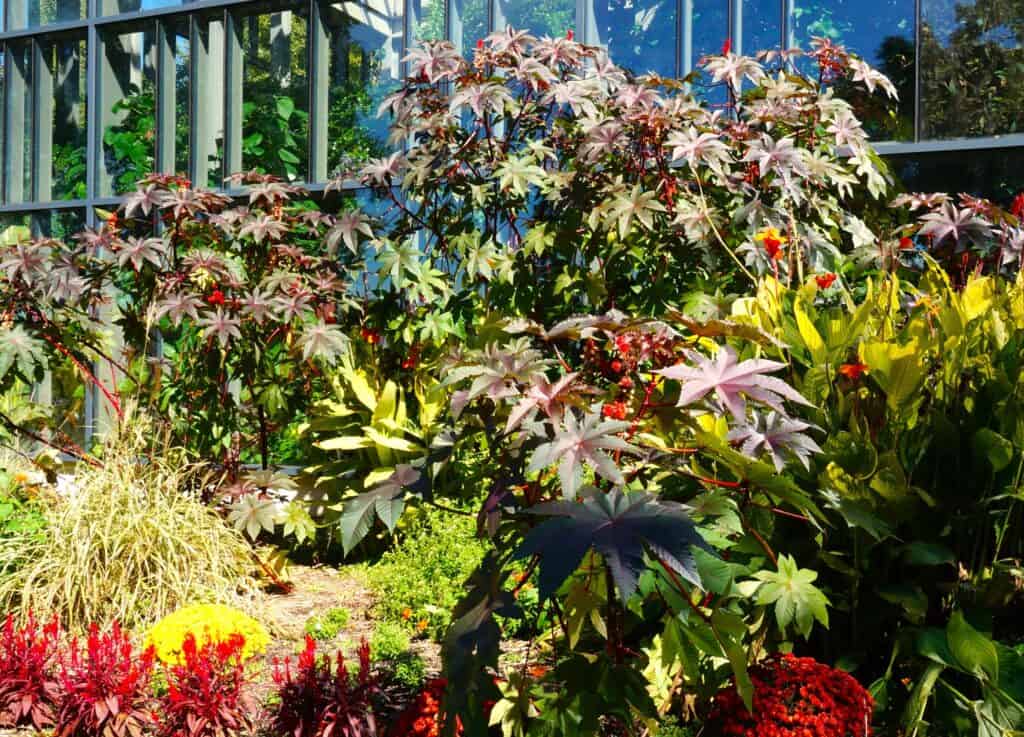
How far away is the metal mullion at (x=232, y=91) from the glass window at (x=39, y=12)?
173 cm

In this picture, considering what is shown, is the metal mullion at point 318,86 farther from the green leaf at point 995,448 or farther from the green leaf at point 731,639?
the green leaf at point 731,639

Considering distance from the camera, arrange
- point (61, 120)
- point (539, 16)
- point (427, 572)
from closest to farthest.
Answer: point (427, 572), point (539, 16), point (61, 120)

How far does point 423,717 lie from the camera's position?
2.81 metres

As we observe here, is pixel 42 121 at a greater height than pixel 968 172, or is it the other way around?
pixel 42 121

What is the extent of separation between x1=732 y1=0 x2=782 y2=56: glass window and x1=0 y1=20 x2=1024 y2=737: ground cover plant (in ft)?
0.71

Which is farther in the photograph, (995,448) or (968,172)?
(968,172)

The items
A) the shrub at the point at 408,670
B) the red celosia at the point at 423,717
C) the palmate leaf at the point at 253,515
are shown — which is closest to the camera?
the red celosia at the point at 423,717

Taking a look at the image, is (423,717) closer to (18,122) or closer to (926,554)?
(926,554)

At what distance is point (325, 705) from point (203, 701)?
1.32 ft

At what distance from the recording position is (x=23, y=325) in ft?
18.1

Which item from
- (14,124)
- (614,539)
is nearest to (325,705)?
(614,539)

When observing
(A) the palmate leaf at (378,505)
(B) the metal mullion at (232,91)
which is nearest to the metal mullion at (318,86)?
(B) the metal mullion at (232,91)

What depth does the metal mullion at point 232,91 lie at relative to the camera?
8.27 meters

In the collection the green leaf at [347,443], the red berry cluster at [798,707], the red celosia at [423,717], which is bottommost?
the red celosia at [423,717]
